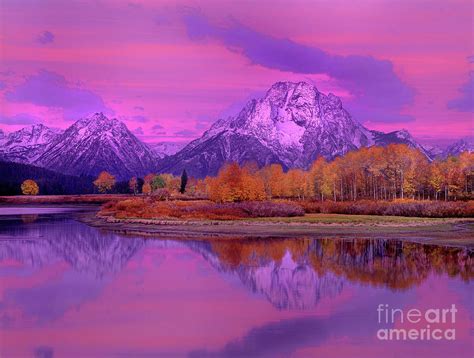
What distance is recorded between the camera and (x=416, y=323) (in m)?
26.2

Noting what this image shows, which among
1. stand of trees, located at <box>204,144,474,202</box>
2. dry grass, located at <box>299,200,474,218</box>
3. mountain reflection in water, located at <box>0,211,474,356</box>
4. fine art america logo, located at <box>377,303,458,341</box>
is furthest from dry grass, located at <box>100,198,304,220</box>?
fine art america logo, located at <box>377,303,458,341</box>

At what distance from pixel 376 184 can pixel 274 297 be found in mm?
102387

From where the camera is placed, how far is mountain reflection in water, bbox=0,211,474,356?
100ft

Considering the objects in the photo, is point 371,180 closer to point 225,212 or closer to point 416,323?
point 225,212

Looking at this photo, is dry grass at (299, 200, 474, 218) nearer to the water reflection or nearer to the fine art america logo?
the water reflection

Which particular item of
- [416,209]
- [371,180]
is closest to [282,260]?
[416,209]

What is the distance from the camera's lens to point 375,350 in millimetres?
22344

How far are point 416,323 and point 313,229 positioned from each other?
129ft

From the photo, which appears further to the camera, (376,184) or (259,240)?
(376,184)

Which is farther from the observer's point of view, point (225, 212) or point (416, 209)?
point (225, 212)

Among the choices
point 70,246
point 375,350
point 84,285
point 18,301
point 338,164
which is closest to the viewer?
point 375,350

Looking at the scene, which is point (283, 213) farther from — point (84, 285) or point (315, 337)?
point (315, 337)

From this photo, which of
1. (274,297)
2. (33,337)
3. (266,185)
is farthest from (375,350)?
(266,185)

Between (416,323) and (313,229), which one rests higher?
(313,229)
